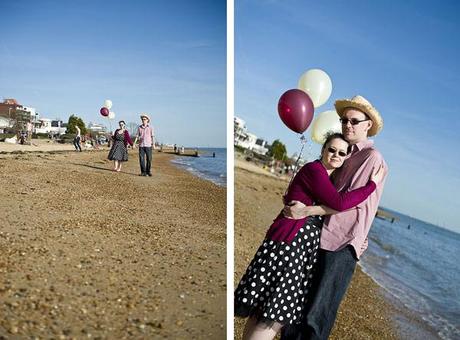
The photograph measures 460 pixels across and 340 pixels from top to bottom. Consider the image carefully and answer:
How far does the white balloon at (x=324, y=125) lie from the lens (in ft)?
10.1

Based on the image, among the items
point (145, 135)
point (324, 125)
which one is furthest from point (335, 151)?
point (145, 135)

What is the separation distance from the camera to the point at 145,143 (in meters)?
3.91

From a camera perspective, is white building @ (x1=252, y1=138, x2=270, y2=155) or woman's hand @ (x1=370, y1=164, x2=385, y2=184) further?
white building @ (x1=252, y1=138, x2=270, y2=155)

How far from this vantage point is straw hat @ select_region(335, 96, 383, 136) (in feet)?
8.43

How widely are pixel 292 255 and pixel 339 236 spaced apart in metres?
0.25

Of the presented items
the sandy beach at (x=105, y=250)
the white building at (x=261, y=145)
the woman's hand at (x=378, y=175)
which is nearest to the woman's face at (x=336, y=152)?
the woman's hand at (x=378, y=175)

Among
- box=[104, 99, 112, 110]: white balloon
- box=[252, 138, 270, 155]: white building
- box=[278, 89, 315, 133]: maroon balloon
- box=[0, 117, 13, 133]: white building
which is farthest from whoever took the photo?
box=[252, 138, 270, 155]: white building

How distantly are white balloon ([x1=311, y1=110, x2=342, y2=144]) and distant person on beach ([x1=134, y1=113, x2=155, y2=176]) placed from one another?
1.28m

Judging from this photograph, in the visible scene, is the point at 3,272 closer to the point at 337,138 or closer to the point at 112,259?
the point at 112,259

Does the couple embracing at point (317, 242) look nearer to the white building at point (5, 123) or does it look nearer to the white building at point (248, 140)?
the white building at point (5, 123)

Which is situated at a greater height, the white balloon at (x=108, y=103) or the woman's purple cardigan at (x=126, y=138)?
the white balloon at (x=108, y=103)

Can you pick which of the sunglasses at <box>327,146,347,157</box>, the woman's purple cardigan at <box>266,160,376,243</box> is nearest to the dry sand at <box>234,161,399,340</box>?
the woman's purple cardigan at <box>266,160,376,243</box>

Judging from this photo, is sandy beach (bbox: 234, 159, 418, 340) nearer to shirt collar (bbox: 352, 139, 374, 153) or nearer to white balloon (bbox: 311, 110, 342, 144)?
white balloon (bbox: 311, 110, 342, 144)

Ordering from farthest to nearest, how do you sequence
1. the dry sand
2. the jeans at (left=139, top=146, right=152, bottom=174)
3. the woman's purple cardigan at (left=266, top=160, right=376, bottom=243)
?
the dry sand, the jeans at (left=139, top=146, right=152, bottom=174), the woman's purple cardigan at (left=266, top=160, right=376, bottom=243)
